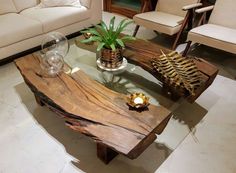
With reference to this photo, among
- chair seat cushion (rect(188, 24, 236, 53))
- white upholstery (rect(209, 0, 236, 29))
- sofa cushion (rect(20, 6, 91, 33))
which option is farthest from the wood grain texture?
white upholstery (rect(209, 0, 236, 29))

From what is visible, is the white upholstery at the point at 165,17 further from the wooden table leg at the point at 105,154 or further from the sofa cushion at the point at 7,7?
the wooden table leg at the point at 105,154

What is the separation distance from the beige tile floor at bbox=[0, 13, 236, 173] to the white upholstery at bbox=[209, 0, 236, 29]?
888 millimetres

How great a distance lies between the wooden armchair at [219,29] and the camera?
2158mm

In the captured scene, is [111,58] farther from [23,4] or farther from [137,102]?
[23,4]

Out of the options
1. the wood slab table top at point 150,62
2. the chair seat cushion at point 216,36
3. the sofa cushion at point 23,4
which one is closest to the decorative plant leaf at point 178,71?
the wood slab table top at point 150,62

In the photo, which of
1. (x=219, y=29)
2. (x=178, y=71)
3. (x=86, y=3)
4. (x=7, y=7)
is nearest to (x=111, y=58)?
(x=178, y=71)

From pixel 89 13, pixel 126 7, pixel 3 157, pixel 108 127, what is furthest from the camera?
pixel 126 7

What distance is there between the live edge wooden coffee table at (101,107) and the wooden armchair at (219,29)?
0.62 meters

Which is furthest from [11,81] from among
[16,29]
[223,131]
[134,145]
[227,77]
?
[227,77]

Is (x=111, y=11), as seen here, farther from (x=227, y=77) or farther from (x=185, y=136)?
(x=185, y=136)

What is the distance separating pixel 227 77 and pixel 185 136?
0.99m

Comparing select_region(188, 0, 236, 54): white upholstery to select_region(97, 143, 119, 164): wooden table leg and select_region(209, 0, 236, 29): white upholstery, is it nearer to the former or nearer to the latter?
select_region(209, 0, 236, 29): white upholstery

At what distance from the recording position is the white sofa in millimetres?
2295

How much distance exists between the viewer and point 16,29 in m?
2.29
